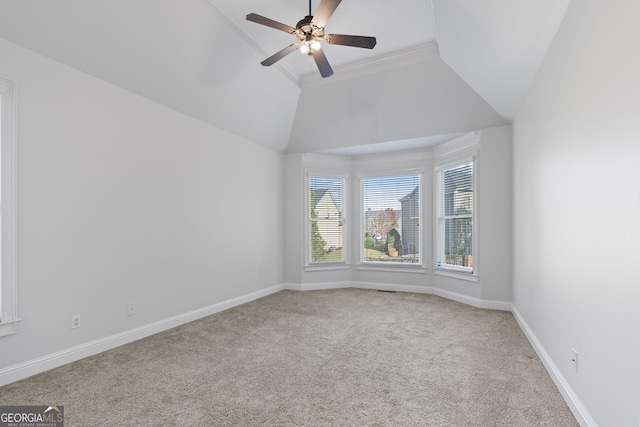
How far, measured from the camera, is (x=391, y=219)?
594cm

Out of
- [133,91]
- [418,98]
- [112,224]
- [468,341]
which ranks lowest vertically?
[468,341]

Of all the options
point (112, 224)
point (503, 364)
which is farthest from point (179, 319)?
point (503, 364)

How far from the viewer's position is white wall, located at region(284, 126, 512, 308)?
14.5 feet

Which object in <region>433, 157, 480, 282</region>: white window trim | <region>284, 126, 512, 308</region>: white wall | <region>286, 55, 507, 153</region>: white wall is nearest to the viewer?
<region>286, 55, 507, 153</region>: white wall

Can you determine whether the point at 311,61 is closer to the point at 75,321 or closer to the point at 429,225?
the point at 429,225

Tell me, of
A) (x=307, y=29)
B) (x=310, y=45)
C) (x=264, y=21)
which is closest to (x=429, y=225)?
(x=310, y=45)

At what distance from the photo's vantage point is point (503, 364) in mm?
2738

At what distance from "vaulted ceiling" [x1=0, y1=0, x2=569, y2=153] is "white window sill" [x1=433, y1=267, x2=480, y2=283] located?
6.69 ft

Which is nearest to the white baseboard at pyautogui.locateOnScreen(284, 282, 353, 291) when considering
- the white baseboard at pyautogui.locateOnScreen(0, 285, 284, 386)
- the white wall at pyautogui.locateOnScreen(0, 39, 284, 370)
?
the white wall at pyautogui.locateOnScreen(0, 39, 284, 370)

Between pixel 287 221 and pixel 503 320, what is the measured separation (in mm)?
3606

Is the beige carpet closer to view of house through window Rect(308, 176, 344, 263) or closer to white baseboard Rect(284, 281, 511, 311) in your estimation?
white baseboard Rect(284, 281, 511, 311)

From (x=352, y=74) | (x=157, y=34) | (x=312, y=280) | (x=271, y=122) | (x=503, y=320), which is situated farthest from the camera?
(x=312, y=280)

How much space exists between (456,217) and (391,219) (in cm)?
119

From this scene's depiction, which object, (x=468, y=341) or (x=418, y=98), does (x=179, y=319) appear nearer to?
(x=468, y=341)
